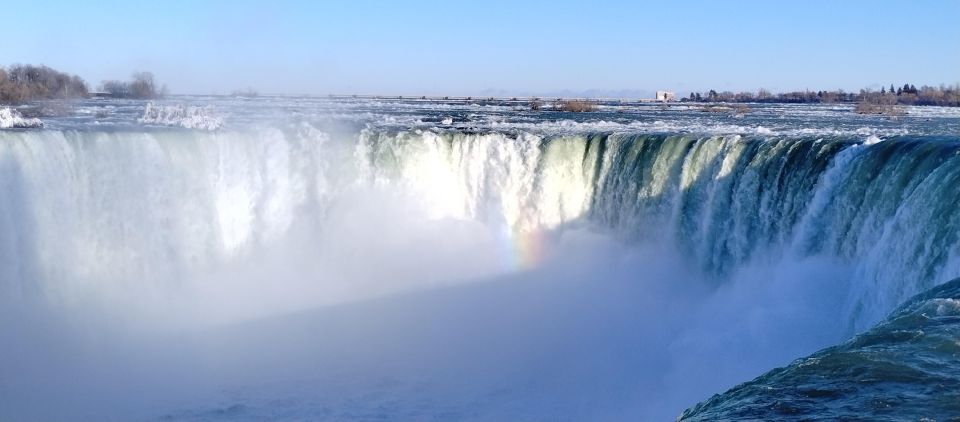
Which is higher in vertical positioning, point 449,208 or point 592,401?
point 449,208

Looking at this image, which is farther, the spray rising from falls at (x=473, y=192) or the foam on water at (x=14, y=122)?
the foam on water at (x=14, y=122)

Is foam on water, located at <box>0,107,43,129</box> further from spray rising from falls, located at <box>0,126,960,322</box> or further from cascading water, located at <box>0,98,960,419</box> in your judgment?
spray rising from falls, located at <box>0,126,960,322</box>

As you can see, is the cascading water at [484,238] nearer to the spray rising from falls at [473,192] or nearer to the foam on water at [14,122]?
the spray rising from falls at [473,192]

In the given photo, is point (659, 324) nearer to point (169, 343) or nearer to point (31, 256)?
point (169, 343)

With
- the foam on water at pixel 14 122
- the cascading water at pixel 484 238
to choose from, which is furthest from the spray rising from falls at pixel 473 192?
the foam on water at pixel 14 122

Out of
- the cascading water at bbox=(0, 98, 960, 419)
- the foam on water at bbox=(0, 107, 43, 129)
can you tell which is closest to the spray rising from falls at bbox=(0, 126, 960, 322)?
the cascading water at bbox=(0, 98, 960, 419)

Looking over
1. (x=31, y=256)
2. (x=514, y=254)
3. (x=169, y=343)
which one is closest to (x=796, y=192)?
(x=514, y=254)

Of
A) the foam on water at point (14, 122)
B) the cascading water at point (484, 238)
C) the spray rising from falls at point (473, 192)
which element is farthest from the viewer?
the foam on water at point (14, 122)

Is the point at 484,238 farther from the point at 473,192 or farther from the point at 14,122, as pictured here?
the point at 14,122
